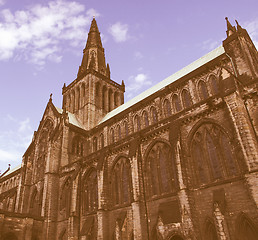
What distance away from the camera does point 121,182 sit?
928 inches

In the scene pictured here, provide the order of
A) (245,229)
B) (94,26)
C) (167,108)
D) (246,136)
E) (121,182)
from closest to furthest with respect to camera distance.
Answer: (245,229) < (246,136) < (121,182) < (167,108) < (94,26)

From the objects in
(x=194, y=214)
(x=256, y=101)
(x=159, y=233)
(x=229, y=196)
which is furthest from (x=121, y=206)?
(x=256, y=101)

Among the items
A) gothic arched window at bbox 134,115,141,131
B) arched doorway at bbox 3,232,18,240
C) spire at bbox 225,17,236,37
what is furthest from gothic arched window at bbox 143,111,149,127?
arched doorway at bbox 3,232,18,240

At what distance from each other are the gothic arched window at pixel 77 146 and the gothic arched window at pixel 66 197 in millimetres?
5089

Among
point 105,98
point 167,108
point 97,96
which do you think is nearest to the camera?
point 167,108

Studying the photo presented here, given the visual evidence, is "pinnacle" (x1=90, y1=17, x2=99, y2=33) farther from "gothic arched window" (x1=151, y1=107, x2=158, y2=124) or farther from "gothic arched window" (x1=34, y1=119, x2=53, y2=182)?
"gothic arched window" (x1=151, y1=107, x2=158, y2=124)

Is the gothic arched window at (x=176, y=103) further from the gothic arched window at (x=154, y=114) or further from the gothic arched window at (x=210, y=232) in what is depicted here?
the gothic arched window at (x=210, y=232)

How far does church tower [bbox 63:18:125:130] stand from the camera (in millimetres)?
39406

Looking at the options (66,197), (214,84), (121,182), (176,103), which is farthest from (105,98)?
(214,84)

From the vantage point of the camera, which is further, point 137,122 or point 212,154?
point 137,122

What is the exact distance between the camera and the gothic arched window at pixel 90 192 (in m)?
25.3

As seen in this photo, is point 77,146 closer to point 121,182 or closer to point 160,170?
point 121,182

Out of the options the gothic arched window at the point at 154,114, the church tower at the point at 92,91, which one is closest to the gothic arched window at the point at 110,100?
the church tower at the point at 92,91

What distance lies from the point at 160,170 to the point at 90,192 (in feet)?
29.3
